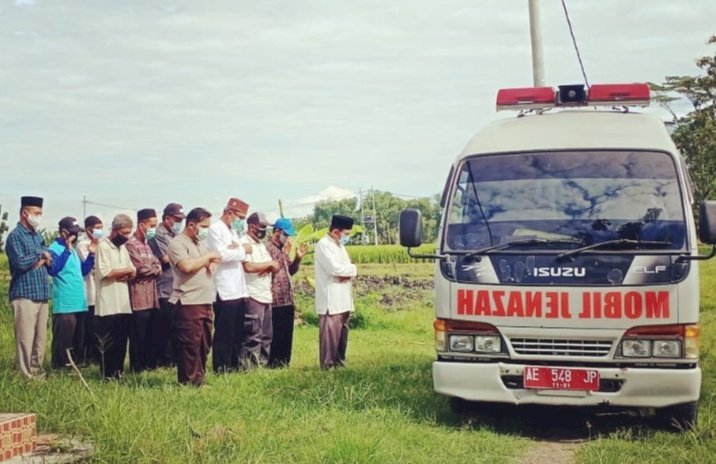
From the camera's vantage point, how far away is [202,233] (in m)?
8.37

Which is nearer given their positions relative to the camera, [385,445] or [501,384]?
[385,445]

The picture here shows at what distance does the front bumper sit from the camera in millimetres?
5695

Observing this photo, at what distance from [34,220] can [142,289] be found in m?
1.32

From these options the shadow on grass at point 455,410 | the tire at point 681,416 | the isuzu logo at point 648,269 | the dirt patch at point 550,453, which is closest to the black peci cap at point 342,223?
the shadow on grass at point 455,410

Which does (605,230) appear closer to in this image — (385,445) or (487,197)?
(487,197)

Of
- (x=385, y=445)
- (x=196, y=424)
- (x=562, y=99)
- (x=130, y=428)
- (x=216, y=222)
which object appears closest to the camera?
(x=130, y=428)

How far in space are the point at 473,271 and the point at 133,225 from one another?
13.5 ft

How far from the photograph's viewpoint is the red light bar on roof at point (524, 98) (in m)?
7.43

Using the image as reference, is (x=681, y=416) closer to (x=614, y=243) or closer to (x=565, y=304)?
(x=565, y=304)

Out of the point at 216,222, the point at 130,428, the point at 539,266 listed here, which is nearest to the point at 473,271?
the point at 539,266

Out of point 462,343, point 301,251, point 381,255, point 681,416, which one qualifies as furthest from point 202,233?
point 381,255

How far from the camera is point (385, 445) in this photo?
543 cm

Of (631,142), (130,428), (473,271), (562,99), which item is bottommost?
(130,428)

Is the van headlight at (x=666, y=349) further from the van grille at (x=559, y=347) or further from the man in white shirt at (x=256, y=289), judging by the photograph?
the man in white shirt at (x=256, y=289)
